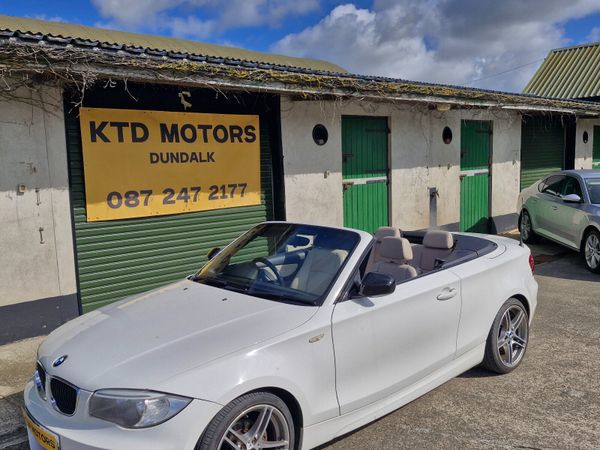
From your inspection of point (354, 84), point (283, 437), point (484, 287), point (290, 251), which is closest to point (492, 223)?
point (354, 84)

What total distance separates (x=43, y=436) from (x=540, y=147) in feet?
44.1

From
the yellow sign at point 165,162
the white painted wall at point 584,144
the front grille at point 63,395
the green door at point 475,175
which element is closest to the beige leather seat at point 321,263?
the front grille at point 63,395

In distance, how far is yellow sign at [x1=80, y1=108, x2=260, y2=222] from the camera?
6.35 metres

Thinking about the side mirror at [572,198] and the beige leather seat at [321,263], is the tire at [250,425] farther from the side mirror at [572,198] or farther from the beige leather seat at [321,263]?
the side mirror at [572,198]

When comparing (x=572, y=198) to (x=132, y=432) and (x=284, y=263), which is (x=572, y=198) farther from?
(x=132, y=432)

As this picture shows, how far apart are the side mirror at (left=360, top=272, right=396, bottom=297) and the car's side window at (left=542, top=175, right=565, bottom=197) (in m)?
7.54

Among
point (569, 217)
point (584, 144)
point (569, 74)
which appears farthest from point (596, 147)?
point (569, 217)

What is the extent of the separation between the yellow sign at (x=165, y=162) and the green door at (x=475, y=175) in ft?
17.7

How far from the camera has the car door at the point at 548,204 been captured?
9603 mm

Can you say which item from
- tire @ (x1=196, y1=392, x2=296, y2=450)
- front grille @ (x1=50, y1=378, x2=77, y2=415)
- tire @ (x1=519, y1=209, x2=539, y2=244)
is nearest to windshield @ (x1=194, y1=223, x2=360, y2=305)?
tire @ (x1=196, y1=392, x2=296, y2=450)

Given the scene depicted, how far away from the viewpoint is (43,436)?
2.72m

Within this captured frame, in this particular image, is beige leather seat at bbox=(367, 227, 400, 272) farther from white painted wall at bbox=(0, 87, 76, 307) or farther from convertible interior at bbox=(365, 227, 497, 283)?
white painted wall at bbox=(0, 87, 76, 307)

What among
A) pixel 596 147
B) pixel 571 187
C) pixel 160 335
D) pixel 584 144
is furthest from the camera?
pixel 596 147

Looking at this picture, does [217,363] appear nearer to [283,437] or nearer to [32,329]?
[283,437]
